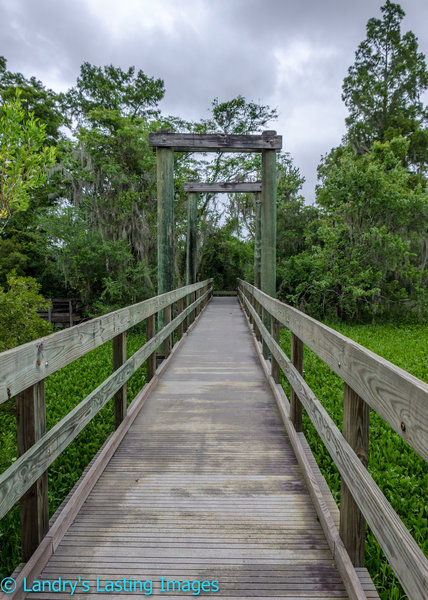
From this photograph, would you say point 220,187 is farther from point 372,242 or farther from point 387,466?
point 387,466

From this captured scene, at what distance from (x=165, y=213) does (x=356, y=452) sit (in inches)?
197

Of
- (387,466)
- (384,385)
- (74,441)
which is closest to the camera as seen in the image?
(384,385)

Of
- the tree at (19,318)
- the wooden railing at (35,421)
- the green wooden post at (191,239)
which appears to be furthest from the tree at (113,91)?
the wooden railing at (35,421)

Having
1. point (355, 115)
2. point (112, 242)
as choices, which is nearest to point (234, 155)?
point (112, 242)

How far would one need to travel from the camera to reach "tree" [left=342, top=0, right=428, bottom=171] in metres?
21.1

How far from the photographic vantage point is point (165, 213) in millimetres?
6086

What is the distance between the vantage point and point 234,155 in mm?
16672

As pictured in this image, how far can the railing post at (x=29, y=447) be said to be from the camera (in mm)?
1586

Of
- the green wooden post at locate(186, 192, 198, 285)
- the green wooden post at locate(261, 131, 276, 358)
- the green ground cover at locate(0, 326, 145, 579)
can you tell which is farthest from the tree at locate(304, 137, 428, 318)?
the green ground cover at locate(0, 326, 145, 579)

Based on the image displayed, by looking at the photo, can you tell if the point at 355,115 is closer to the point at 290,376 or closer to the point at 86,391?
the point at 86,391

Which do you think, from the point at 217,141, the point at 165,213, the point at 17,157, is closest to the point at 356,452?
the point at 17,157

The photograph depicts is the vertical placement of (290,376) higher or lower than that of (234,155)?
lower

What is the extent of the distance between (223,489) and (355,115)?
24.3 meters

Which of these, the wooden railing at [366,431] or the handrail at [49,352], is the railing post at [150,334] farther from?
the wooden railing at [366,431]
